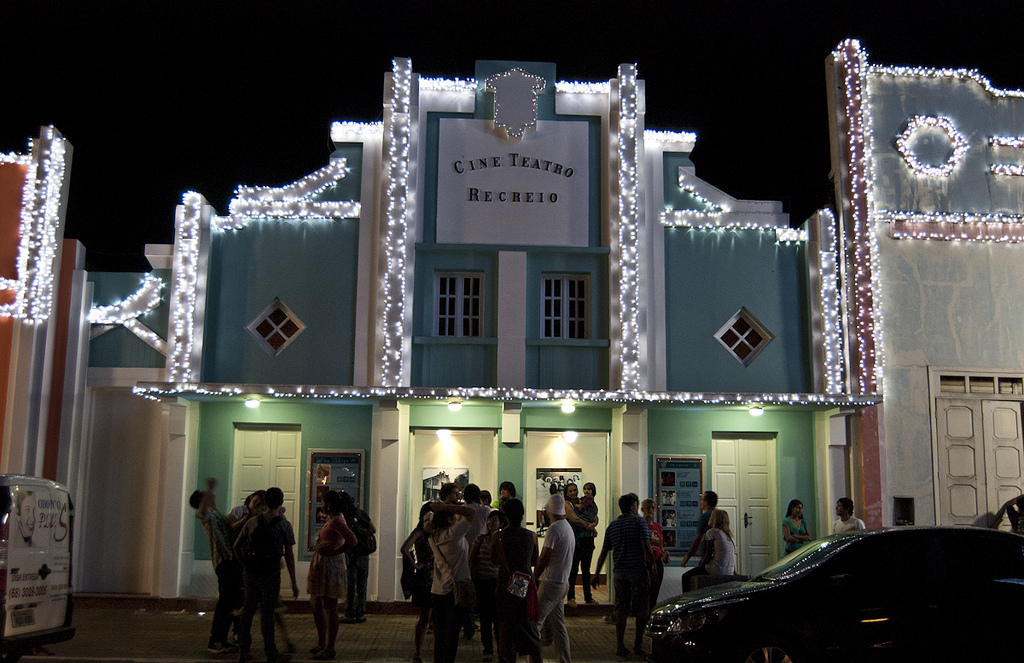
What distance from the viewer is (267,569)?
9.52m

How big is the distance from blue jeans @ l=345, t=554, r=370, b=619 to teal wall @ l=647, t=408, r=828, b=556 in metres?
5.05

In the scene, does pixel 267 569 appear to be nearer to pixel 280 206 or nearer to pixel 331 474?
pixel 331 474

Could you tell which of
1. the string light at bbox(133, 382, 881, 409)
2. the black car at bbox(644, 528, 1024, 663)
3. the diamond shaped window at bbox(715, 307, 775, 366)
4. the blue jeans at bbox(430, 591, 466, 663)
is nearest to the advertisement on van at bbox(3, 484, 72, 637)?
the blue jeans at bbox(430, 591, 466, 663)

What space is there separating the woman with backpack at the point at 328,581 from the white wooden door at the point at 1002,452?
1070cm

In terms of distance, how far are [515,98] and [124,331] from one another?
294 inches

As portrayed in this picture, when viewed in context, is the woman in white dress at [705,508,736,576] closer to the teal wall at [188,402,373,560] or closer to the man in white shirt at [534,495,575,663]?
the man in white shirt at [534,495,575,663]

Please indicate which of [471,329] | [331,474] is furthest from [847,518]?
[331,474]

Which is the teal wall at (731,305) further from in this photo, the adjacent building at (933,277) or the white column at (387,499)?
the white column at (387,499)

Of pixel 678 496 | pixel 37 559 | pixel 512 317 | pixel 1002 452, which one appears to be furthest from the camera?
pixel 678 496

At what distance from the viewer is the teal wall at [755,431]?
1502cm

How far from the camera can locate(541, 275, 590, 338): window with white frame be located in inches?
590

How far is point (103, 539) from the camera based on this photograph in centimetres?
1458

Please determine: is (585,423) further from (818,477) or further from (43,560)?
(43,560)

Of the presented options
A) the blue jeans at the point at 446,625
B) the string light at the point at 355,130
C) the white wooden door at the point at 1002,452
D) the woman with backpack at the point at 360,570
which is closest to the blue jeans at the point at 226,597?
the woman with backpack at the point at 360,570
